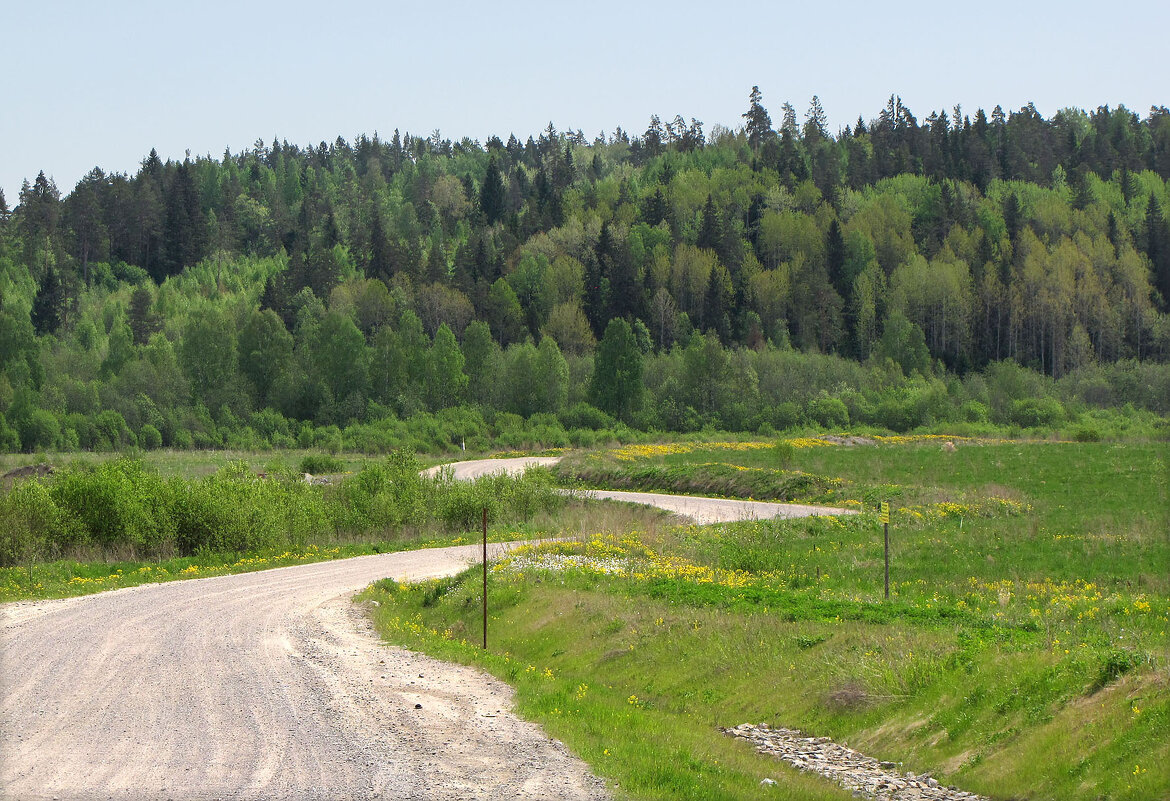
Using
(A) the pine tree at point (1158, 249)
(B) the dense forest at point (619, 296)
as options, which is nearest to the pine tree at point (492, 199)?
(B) the dense forest at point (619, 296)

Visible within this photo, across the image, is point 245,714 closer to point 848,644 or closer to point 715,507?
point 848,644

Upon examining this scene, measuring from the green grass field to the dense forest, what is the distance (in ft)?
211

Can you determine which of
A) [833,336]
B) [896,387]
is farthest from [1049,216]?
[896,387]

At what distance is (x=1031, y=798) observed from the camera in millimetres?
10375

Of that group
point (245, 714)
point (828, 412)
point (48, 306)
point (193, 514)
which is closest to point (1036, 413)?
point (828, 412)

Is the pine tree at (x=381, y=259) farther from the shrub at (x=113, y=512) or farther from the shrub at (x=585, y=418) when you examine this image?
the shrub at (x=113, y=512)

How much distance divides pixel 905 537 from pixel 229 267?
14852cm

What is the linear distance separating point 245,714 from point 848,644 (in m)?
9.01

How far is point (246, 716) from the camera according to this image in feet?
44.9

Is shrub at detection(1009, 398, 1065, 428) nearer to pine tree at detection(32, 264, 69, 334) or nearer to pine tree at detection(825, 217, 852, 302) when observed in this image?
pine tree at detection(825, 217, 852, 302)

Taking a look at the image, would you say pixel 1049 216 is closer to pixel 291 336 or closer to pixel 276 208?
pixel 291 336

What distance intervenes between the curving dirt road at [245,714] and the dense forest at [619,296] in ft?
232

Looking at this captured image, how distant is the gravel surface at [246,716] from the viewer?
10992 mm

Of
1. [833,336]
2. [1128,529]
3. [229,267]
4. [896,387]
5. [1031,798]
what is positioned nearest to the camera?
[1031,798]
